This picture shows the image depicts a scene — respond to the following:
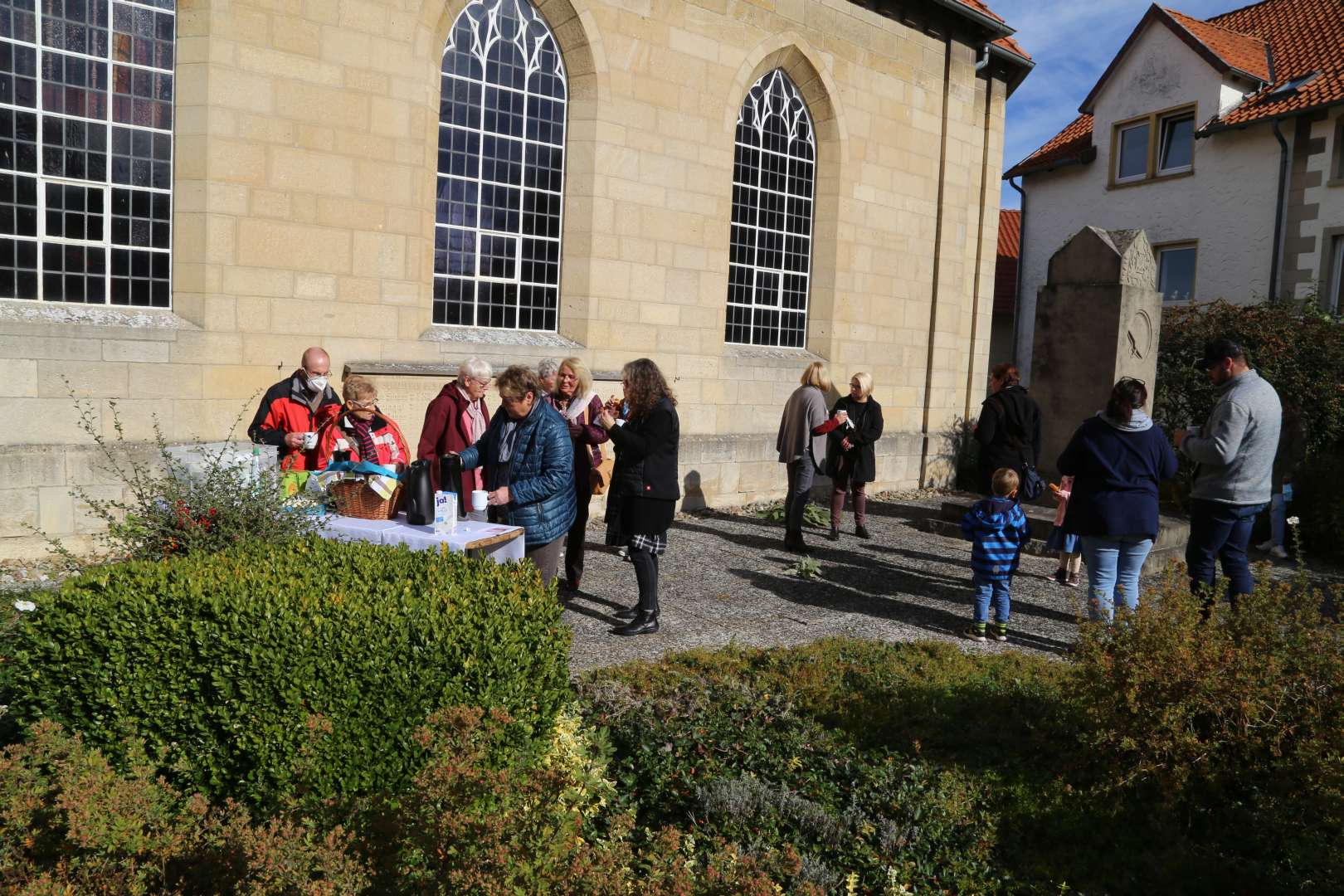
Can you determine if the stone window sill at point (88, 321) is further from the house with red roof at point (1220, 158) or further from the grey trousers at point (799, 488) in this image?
the house with red roof at point (1220, 158)

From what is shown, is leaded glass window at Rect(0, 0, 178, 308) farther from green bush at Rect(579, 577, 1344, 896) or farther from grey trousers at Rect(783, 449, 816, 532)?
green bush at Rect(579, 577, 1344, 896)

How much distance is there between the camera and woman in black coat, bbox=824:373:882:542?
9727 millimetres

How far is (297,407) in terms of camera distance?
23.6 feet

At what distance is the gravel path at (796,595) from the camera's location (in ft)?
21.3

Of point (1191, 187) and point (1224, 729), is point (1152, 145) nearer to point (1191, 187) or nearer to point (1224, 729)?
point (1191, 187)

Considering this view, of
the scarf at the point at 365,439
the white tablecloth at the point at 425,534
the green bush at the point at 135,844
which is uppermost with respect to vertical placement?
the scarf at the point at 365,439

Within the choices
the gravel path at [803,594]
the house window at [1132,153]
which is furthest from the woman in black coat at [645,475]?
the house window at [1132,153]

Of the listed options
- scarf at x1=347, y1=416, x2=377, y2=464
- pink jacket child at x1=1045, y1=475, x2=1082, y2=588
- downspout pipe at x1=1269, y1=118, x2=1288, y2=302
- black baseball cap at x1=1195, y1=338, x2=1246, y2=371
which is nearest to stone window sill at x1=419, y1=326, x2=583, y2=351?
scarf at x1=347, y1=416, x2=377, y2=464

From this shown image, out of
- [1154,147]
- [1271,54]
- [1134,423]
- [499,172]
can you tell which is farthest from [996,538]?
[1271,54]

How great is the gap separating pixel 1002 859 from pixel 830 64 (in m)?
11.2

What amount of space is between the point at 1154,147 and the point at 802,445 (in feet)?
55.2

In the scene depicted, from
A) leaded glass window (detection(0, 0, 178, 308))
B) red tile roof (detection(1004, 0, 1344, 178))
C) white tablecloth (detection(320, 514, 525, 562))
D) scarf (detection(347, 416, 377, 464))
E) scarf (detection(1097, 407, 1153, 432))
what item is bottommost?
white tablecloth (detection(320, 514, 525, 562))

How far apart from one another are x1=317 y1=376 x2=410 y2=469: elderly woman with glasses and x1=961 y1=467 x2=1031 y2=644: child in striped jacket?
12.8 ft

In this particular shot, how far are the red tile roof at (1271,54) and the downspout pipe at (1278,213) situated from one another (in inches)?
21.6
